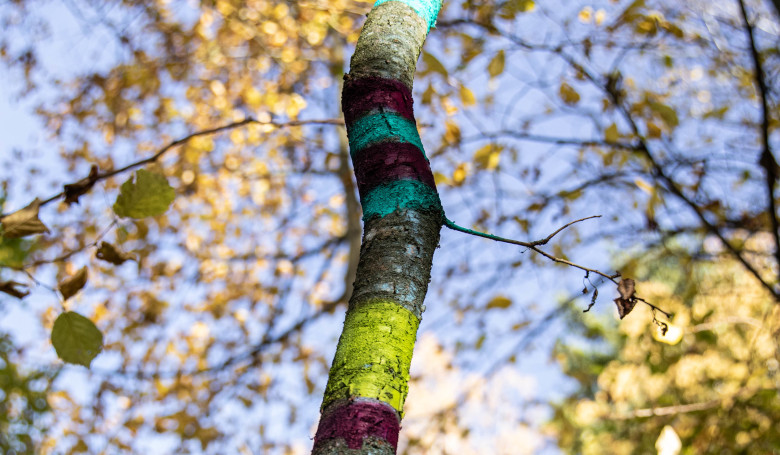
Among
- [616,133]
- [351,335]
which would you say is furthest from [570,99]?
[351,335]

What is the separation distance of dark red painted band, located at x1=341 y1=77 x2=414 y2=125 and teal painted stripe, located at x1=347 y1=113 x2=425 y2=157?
0.02 metres

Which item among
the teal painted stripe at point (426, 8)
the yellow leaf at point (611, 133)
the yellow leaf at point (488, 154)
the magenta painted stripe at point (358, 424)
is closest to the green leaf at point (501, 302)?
the yellow leaf at point (488, 154)

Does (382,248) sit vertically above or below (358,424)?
above

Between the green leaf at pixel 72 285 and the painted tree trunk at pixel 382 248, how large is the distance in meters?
0.63

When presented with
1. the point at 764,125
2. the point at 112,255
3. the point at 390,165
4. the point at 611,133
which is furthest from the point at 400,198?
the point at 611,133

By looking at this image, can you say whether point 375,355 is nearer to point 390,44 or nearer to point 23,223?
point 390,44

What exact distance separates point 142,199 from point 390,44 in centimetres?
60

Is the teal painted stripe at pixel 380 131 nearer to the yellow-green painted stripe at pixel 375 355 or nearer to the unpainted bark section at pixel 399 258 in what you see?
the unpainted bark section at pixel 399 258

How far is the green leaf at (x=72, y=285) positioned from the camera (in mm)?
1115

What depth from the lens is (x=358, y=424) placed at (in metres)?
0.60

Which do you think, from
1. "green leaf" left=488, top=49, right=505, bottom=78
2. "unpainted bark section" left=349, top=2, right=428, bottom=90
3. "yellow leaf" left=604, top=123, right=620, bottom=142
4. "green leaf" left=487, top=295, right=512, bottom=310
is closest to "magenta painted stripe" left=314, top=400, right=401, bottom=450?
"unpainted bark section" left=349, top=2, right=428, bottom=90

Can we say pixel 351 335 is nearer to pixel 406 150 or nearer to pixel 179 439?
pixel 406 150

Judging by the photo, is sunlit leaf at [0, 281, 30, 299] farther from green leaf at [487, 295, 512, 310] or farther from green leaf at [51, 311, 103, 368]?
green leaf at [487, 295, 512, 310]

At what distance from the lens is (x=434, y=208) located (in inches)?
32.5
